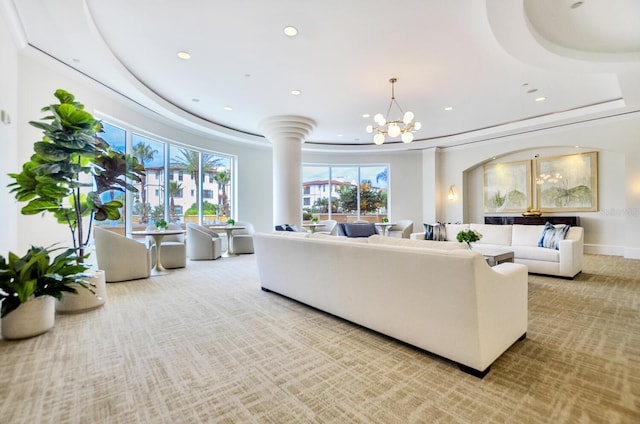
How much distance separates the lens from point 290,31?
347 centimetres

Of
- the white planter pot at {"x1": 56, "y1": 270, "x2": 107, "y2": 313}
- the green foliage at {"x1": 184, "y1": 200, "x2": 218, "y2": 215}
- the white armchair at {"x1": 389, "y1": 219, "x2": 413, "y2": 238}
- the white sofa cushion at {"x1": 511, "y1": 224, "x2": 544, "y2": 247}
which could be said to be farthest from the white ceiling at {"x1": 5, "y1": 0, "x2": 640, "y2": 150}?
the white armchair at {"x1": 389, "y1": 219, "x2": 413, "y2": 238}

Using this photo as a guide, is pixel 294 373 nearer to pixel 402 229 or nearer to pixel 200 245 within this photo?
pixel 200 245

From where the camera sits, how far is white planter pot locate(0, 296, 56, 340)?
2.46 metres

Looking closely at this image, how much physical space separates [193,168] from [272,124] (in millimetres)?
2562

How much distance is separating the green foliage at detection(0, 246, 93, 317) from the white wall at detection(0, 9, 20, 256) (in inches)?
27.2

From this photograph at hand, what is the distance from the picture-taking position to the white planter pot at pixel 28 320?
8.09 feet

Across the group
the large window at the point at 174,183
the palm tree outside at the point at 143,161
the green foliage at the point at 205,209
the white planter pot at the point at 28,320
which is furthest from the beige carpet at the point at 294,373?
the green foliage at the point at 205,209

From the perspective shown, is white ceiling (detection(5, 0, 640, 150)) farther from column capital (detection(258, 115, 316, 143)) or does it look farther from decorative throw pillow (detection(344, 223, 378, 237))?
decorative throw pillow (detection(344, 223, 378, 237))

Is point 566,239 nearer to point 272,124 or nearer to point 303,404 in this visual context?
point 303,404

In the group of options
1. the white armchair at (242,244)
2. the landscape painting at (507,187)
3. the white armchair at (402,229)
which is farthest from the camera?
the white armchair at (402,229)

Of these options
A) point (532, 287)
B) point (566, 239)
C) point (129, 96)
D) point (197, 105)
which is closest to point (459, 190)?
point (566, 239)

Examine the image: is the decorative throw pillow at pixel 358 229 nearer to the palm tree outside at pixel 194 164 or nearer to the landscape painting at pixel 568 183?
the palm tree outside at pixel 194 164

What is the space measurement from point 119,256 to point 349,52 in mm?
4656

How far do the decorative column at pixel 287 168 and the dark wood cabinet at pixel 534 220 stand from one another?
19.0ft
